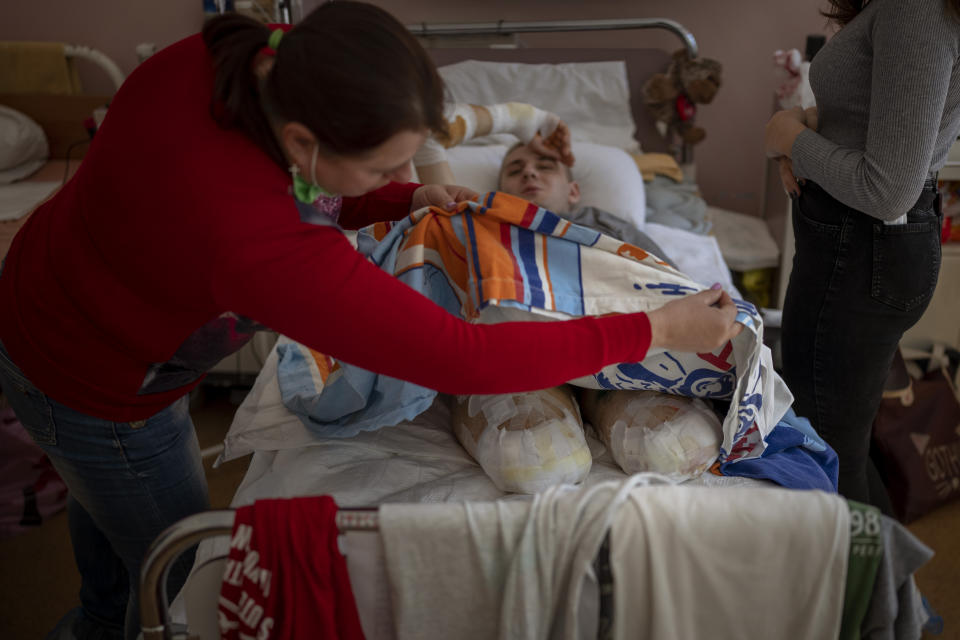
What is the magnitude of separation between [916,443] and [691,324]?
4.99 ft

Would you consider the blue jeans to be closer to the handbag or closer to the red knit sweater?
the red knit sweater

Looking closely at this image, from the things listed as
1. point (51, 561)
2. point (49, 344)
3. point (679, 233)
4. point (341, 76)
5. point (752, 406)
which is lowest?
point (51, 561)

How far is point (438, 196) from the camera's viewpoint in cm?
A: 125

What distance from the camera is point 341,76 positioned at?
0.71 meters

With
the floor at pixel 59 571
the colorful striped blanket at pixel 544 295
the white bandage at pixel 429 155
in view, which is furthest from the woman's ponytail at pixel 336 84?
the floor at pixel 59 571

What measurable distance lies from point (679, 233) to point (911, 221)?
1.14 metres

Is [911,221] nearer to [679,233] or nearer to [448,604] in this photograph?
[448,604]

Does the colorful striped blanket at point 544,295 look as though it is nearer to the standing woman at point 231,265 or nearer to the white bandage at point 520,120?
the standing woman at point 231,265

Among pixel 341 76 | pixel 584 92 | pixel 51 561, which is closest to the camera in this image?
pixel 341 76

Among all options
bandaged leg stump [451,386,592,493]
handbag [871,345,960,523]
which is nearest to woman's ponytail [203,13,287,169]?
bandaged leg stump [451,386,592,493]

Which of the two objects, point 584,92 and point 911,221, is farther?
point 584,92

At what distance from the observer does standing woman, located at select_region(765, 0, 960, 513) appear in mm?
1050

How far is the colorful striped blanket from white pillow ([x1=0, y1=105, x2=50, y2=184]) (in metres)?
2.08

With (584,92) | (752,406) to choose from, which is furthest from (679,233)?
(752,406)
